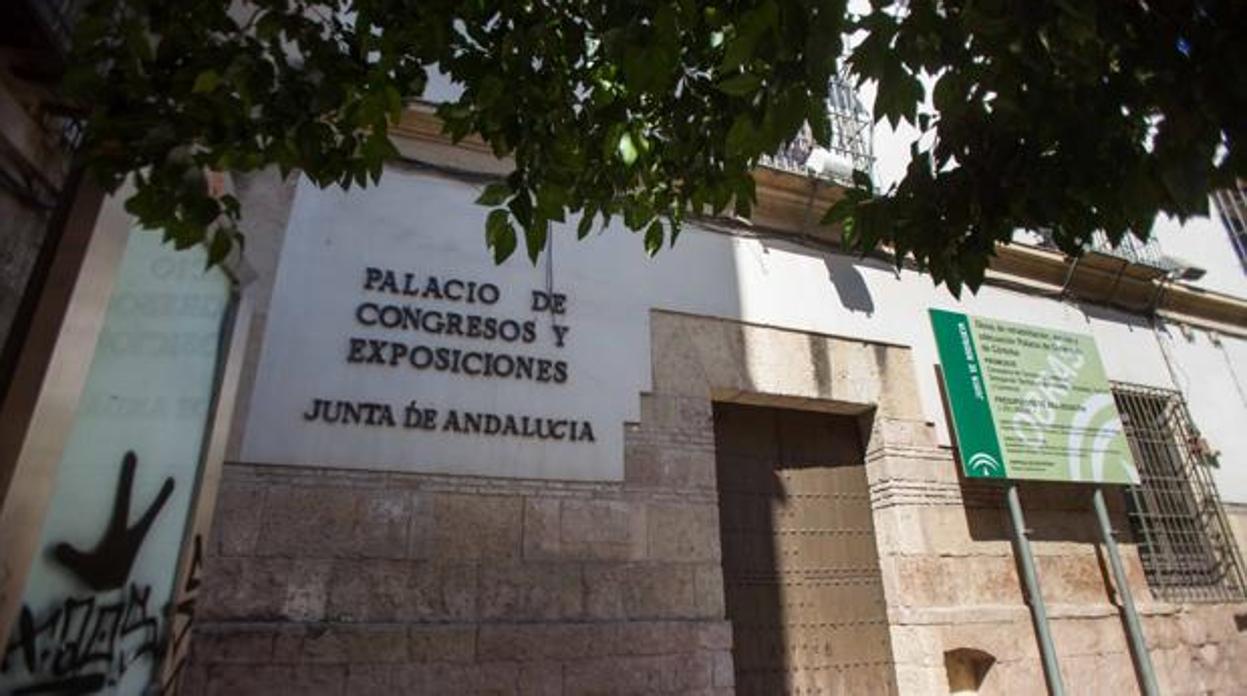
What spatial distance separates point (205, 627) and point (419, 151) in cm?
321

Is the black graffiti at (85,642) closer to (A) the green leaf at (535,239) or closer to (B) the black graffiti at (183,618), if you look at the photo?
(B) the black graffiti at (183,618)

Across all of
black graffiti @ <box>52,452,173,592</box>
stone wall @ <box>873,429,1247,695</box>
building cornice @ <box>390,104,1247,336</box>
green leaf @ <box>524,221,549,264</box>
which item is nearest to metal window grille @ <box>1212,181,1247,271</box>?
building cornice @ <box>390,104,1247,336</box>

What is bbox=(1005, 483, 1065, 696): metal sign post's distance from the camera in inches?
213

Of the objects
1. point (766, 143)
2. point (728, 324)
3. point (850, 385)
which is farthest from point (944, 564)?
point (766, 143)

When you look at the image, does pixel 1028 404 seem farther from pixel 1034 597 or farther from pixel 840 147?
pixel 840 147

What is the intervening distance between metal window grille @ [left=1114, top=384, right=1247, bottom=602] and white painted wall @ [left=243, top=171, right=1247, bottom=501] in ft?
6.06

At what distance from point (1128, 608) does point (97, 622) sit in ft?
22.1

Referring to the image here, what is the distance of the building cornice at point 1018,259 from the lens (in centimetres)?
529

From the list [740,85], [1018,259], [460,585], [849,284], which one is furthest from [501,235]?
[1018,259]

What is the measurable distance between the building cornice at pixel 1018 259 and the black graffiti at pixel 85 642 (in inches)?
131

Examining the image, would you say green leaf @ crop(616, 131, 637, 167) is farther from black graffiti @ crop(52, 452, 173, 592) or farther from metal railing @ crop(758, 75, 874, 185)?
metal railing @ crop(758, 75, 874, 185)

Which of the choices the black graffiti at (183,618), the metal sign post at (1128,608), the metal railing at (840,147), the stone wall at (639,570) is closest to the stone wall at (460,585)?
the stone wall at (639,570)

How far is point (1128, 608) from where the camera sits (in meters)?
5.91

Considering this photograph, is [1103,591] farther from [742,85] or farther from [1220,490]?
[742,85]
